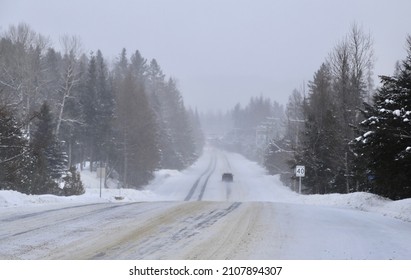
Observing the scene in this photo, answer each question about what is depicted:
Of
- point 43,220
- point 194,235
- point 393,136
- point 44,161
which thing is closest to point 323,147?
point 44,161

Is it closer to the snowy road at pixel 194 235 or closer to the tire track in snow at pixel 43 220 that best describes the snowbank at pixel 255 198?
the snowy road at pixel 194 235

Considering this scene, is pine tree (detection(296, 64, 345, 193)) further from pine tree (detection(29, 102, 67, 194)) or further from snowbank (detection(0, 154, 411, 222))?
pine tree (detection(29, 102, 67, 194))

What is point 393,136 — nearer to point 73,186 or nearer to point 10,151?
point 10,151

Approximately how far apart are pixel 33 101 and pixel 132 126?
1035cm

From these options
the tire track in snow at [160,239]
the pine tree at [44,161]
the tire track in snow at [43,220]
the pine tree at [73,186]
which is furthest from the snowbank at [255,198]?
the tire track in snow at [160,239]

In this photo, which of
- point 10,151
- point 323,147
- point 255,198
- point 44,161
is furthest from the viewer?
point 255,198

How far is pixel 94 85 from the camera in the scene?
2303 inches

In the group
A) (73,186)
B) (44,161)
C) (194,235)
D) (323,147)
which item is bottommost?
(73,186)

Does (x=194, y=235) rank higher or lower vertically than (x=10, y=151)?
lower

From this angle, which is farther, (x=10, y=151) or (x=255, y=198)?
(x=255, y=198)

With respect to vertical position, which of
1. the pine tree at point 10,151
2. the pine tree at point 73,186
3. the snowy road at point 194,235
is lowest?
the pine tree at point 73,186

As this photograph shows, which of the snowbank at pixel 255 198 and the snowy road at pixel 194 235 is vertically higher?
the snowy road at pixel 194 235
